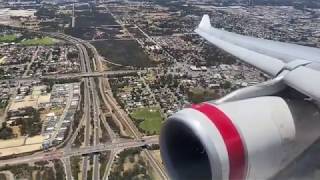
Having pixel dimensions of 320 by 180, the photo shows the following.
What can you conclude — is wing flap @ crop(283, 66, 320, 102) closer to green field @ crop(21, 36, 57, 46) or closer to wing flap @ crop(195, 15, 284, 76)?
wing flap @ crop(195, 15, 284, 76)

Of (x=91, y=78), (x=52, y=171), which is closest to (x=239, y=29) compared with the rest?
(x=91, y=78)

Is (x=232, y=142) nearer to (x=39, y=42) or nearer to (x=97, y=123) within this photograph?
(x=97, y=123)

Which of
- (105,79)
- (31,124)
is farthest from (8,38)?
(31,124)

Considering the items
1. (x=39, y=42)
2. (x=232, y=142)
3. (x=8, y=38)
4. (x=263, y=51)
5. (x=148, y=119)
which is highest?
(x=232, y=142)

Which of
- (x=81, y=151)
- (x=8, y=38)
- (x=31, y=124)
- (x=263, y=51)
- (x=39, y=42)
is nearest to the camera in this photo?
(x=263, y=51)

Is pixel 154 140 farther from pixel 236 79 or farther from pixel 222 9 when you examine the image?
pixel 222 9

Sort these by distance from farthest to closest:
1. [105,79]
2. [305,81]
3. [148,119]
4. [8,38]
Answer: [8,38]
[105,79]
[148,119]
[305,81]
